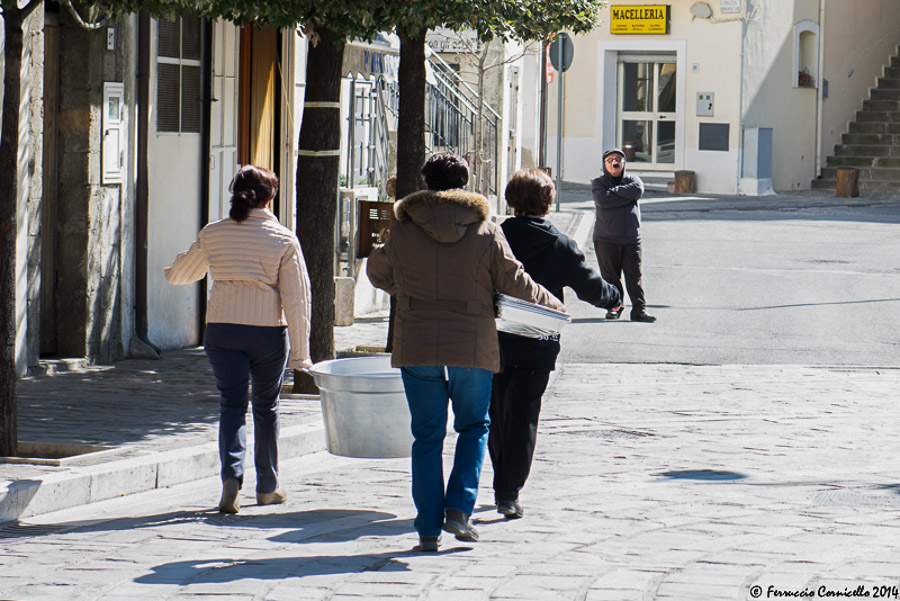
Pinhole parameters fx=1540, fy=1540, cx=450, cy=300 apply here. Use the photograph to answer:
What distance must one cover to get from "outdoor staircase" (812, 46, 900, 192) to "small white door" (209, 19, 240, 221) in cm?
2530

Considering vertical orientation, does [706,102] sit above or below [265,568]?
above

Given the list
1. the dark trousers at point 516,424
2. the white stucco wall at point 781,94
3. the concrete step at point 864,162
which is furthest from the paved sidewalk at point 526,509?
the concrete step at point 864,162

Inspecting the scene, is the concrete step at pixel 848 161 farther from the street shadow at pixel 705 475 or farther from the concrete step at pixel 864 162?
the street shadow at pixel 705 475

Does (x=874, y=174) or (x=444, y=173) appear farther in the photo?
(x=874, y=174)

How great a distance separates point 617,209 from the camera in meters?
15.3

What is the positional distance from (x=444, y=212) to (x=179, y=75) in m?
6.88

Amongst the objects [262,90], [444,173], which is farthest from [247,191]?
[262,90]

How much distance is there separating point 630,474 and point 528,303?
75.3 inches

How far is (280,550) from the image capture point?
20.4 ft

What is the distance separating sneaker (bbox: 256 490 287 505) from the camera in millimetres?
7234

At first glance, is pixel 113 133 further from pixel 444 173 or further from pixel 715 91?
pixel 715 91

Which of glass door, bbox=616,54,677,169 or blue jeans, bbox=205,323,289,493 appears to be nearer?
blue jeans, bbox=205,323,289,493

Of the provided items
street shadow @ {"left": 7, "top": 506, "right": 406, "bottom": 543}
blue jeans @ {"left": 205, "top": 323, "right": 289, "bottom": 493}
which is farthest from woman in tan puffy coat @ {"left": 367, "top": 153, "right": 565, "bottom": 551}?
blue jeans @ {"left": 205, "top": 323, "right": 289, "bottom": 493}

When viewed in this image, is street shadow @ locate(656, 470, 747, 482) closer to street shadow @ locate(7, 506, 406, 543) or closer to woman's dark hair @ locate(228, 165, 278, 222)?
street shadow @ locate(7, 506, 406, 543)
